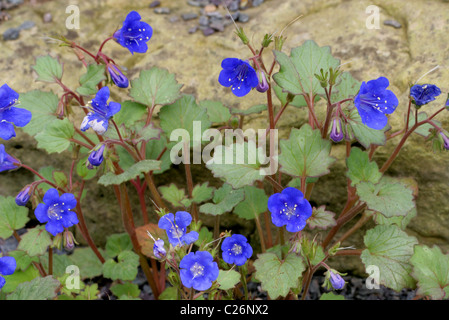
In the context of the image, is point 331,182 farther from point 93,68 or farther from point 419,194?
point 93,68

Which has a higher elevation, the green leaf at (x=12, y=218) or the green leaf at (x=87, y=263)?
the green leaf at (x=12, y=218)

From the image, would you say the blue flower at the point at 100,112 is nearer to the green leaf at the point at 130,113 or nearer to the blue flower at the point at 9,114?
the blue flower at the point at 9,114

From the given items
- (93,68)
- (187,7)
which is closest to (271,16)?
(187,7)

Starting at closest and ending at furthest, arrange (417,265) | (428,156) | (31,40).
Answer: (417,265)
(428,156)
(31,40)

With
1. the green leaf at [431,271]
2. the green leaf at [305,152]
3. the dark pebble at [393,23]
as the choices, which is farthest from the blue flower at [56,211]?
the dark pebble at [393,23]

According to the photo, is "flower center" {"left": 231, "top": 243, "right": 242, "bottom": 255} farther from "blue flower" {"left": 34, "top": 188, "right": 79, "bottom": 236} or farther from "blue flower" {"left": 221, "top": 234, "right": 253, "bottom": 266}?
"blue flower" {"left": 34, "top": 188, "right": 79, "bottom": 236}

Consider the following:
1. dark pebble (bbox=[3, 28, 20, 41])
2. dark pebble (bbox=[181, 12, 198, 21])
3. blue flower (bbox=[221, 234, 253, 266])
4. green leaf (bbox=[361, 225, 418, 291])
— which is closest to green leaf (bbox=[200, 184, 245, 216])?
blue flower (bbox=[221, 234, 253, 266])
